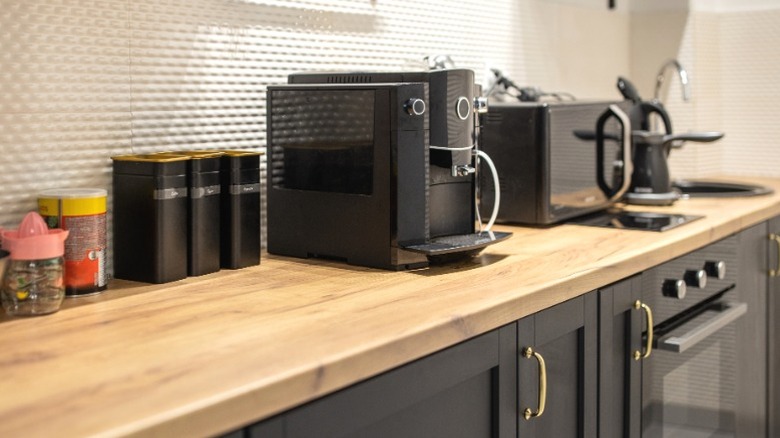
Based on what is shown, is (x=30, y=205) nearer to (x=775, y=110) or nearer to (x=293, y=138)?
(x=293, y=138)

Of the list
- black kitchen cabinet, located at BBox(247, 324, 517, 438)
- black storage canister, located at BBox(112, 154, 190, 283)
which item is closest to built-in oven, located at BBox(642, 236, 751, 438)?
black kitchen cabinet, located at BBox(247, 324, 517, 438)

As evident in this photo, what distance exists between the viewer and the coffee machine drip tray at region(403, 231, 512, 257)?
64.2 inches

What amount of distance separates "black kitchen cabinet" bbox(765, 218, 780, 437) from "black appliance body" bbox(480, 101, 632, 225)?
0.60 metres

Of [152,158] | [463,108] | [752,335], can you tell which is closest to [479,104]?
[463,108]

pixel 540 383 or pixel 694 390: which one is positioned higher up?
pixel 540 383

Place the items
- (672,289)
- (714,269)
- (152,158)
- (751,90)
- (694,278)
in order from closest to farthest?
(152,158), (672,289), (694,278), (714,269), (751,90)

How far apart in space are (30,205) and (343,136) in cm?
54

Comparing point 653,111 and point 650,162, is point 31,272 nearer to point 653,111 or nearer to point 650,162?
point 650,162

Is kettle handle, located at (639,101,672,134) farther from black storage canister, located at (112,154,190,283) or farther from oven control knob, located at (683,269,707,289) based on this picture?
black storage canister, located at (112,154,190,283)

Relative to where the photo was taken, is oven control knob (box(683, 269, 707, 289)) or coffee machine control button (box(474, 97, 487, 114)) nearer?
coffee machine control button (box(474, 97, 487, 114))

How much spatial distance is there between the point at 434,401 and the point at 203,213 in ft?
1.76

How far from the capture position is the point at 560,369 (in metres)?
1.60

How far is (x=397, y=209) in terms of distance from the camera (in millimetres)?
1629

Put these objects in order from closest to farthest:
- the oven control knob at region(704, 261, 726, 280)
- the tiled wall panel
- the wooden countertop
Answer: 1. the wooden countertop
2. the oven control knob at region(704, 261, 726, 280)
3. the tiled wall panel
